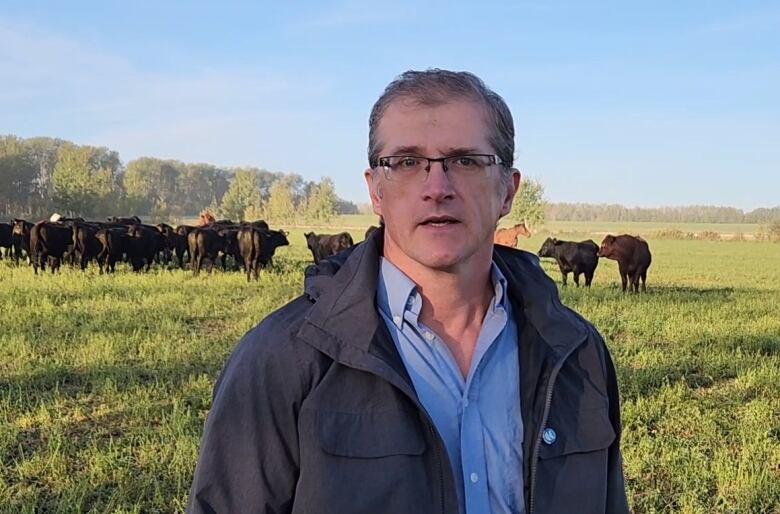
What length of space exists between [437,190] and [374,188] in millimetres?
231

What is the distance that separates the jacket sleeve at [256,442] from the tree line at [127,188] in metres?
78.3

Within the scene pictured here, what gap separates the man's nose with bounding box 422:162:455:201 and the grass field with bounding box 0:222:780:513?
3.49 meters

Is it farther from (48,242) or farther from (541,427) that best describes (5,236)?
(541,427)

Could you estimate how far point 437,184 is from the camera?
76.2 inches

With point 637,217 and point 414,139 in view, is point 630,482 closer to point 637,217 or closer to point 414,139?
point 414,139

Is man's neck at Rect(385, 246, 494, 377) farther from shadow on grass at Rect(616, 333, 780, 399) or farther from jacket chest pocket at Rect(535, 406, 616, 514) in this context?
shadow on grass at Rect(616, 333, 780, 399)

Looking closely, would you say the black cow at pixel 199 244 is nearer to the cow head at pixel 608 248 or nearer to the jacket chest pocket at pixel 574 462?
the cow head at pixel 608 248

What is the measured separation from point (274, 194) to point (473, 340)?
332 ft

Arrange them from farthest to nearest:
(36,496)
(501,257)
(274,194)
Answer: (274,194)
(36,496)
(501,257)

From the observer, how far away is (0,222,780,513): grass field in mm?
5066

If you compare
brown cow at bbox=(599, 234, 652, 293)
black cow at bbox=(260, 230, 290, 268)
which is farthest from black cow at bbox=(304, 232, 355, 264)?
brown cow at bbox=(599, 234, 652, 293)

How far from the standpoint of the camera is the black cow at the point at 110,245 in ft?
71.2

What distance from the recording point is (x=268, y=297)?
1547 centimetres

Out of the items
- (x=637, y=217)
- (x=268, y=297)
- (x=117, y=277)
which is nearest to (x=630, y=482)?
(x=268, y=297)
